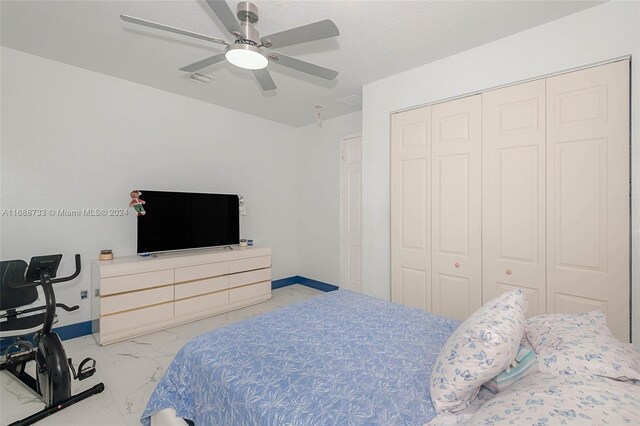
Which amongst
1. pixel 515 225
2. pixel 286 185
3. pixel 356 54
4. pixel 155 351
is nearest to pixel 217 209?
pixel 286 185

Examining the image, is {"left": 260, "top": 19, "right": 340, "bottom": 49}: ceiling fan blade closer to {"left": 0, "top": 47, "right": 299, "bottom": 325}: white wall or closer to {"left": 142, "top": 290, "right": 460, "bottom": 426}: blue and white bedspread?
{"left": 142, "top": 290, "right": 460, "bottom": 426}: blue and white bedspread

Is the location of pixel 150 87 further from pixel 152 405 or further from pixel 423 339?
pixel 423 339

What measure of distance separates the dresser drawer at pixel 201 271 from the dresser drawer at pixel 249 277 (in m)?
0.16

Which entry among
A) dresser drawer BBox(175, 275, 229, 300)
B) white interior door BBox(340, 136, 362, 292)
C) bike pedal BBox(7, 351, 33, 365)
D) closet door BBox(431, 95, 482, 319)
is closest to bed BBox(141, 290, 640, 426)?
closet door BBox(431, 95, 482, 319)

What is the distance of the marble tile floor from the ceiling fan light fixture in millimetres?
2350

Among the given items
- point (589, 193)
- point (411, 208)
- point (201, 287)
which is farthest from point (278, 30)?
point (201, 287)

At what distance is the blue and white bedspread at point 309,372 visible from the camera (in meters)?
1.08

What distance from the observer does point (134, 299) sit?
115 inches

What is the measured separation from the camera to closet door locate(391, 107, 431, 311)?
9.36ft

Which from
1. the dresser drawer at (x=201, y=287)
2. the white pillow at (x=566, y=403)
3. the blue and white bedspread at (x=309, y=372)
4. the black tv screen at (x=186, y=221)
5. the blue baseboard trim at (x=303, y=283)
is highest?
the black tv screen at (x=186, y=221)

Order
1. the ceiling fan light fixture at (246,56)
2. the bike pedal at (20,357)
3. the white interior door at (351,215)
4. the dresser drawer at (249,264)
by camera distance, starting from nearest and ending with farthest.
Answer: the ceiling fan light fixture at (246,56) → the bike pedal at (20,357) → the dresser drawer at (249,264) → the white interior door at (351,215)

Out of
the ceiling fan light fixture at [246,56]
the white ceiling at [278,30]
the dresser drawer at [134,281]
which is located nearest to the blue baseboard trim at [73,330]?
the dresser drawer at [134,281]

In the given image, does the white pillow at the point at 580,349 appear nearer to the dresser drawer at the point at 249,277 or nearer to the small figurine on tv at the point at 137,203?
the dresser drawer at the point at 249,277

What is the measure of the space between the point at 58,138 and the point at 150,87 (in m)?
1.09
